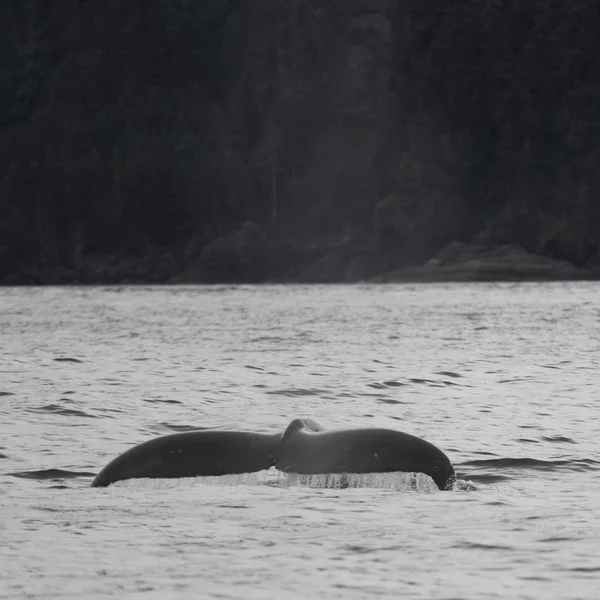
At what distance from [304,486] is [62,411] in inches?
361

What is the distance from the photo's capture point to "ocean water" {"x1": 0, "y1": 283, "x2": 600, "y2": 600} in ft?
23.9

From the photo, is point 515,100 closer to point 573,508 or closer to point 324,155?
point 324,155

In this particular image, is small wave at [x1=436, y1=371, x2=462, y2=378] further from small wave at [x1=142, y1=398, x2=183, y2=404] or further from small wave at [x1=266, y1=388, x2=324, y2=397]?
small wave at [x1=142, y1=398, x2=183, y2=404]

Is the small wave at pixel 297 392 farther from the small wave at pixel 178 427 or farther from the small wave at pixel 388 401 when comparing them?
the small wave at pixel 178 427

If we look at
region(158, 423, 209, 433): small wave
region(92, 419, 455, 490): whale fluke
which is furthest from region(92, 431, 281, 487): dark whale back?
region(158, 423, 209, 433): small wave

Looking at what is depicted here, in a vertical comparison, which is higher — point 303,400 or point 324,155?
point 324,155

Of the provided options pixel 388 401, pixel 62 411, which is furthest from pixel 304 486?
pixel 388 401

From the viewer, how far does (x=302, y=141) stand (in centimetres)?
14525

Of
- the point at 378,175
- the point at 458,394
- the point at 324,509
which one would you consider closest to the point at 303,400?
the point at 458,394

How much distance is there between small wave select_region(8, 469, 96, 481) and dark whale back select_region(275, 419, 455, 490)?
3.45 metres

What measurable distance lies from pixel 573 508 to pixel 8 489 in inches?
185

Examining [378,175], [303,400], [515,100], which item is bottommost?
[303,400]

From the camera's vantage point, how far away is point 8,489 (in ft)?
35.4

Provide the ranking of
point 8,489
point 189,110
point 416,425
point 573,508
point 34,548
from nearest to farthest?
point 34,548 < point 573,508 < point 8,489 < point 416,425 < point 189,110
